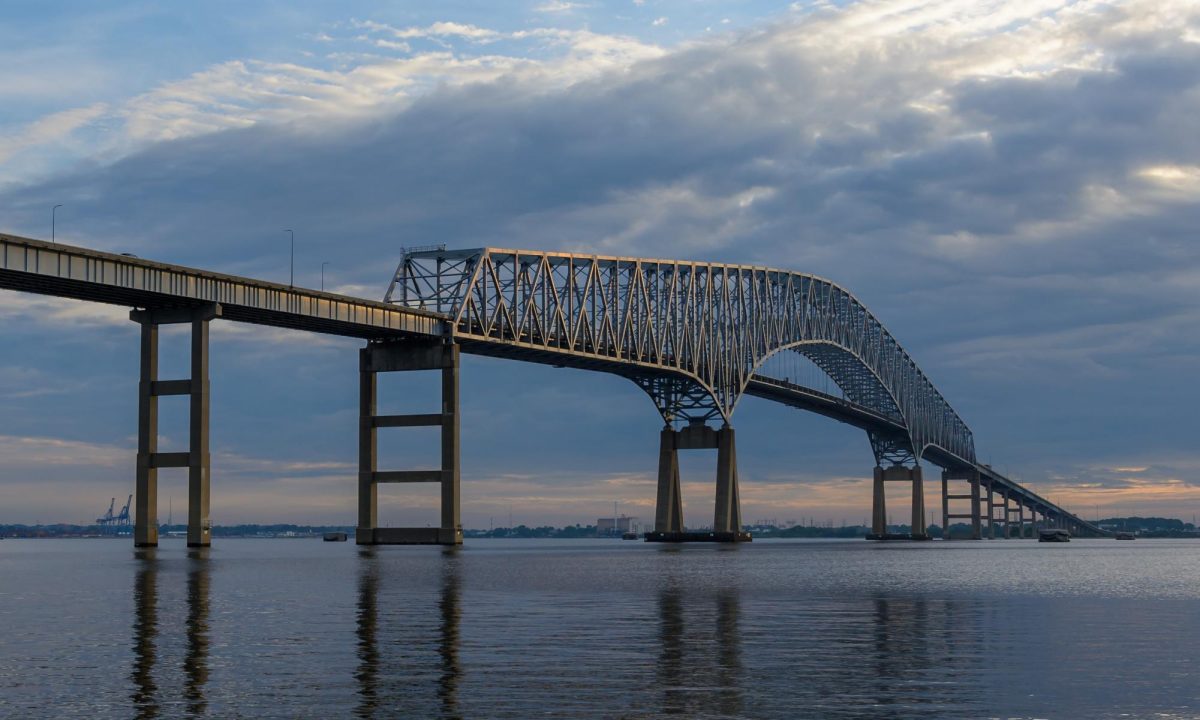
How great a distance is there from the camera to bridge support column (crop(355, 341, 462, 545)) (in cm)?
12362

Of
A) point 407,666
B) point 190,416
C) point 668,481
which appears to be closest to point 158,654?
point 407,666

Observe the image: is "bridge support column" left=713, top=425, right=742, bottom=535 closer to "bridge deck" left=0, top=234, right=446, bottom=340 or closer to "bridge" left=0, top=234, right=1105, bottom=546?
"bridge" left=0, top=234, right=1105, bottom=546

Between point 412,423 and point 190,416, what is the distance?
2976 cm

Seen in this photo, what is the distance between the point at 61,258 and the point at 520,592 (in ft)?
154

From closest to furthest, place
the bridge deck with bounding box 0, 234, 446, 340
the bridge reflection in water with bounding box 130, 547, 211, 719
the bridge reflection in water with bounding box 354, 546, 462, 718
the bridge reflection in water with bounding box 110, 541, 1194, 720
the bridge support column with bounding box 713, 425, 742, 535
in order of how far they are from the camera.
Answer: the bridge reflection in water with bounding box 354, 546, 462, 718, the bridge reflection in water with bounding box 130, 547, 211, 719, the bridge reflection in water with bounding box 110, 541, 1194, 720, the bridge deck with bounding box 0, 234, 446, 340, the bridge support column with bounding box 713, 425, 742, 535

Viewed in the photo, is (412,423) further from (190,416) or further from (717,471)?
(717,471)

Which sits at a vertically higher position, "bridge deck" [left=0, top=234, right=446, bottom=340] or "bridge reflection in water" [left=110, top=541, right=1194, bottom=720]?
"bridge deck" [left=0, top=234, right=446, bottom=340]

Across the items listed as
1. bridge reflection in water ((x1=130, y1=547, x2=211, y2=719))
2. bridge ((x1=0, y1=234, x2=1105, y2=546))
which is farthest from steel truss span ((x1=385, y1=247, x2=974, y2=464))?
bridge reflection in water ((x1=130, y1=547, x2=211, y2=719))

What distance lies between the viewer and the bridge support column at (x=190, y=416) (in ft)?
316

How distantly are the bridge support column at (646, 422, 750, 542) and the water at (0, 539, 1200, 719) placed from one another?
388 ft

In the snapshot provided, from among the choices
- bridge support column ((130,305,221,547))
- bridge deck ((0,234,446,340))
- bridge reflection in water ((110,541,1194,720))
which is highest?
bridge deck ((0,234,446,340))

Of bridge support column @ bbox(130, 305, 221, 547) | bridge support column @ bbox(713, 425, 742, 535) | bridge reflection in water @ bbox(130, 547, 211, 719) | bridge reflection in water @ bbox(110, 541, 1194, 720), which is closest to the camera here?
bridge reflection in water @ bbox(130, 547, 211, 719)

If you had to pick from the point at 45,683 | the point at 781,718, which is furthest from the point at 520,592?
the point at 781,718

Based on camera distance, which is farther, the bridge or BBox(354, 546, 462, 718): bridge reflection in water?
the bridge
